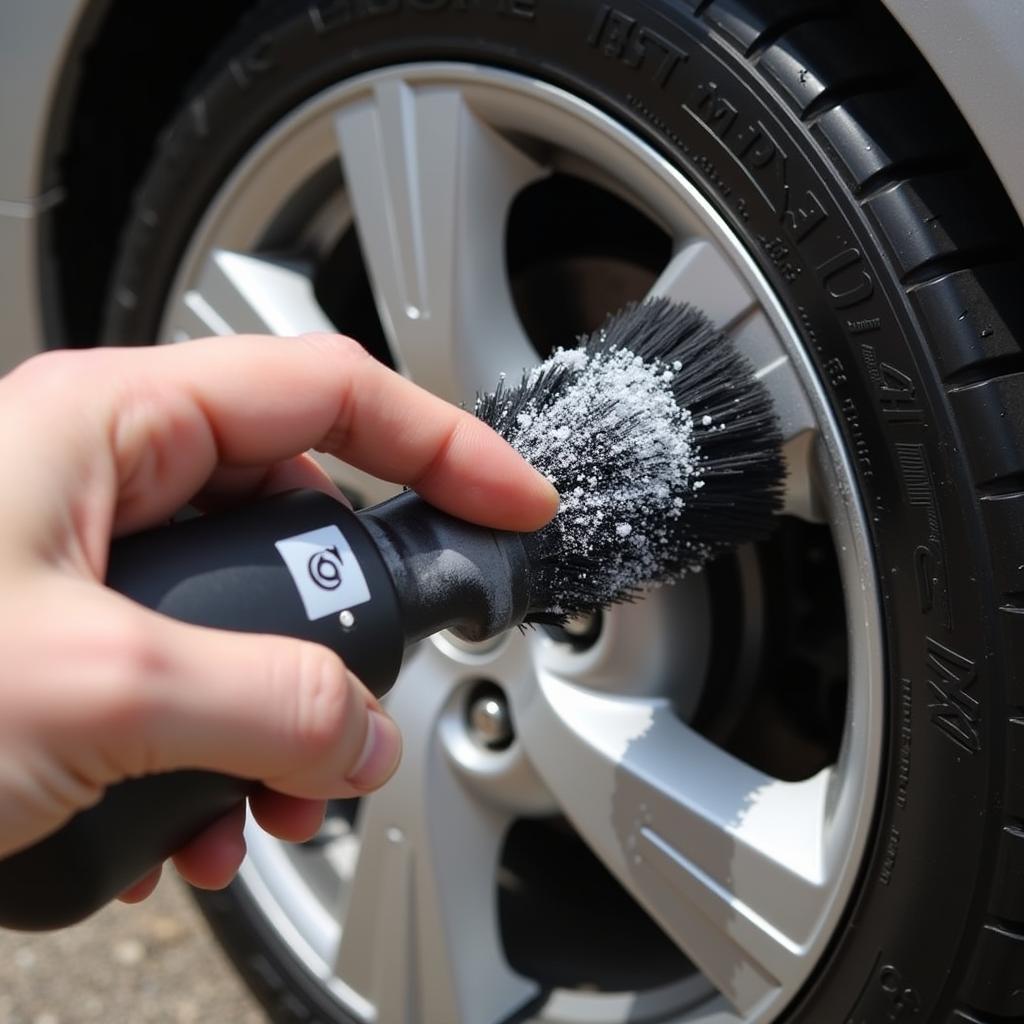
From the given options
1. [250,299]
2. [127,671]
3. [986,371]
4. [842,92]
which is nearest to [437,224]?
[250,299]

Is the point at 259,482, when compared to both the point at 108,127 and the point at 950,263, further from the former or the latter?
the point at 108,127

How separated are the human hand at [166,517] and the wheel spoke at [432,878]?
1.28 feet

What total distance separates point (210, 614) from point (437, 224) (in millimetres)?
508

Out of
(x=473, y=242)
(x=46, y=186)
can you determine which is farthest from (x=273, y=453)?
(x=46, y=186)

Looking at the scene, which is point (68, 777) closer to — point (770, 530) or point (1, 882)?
point (1, 882)

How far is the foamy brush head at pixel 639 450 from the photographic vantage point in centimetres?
81

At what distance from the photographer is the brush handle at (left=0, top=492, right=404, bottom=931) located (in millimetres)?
583

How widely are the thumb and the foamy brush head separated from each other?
23 cm

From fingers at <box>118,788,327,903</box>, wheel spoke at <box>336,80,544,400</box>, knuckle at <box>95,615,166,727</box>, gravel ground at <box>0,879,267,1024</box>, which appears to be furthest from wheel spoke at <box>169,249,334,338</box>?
gravel ground at <box>0,879,267,1024</box>

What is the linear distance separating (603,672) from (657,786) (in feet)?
0.38

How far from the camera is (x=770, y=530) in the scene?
893 millimetres

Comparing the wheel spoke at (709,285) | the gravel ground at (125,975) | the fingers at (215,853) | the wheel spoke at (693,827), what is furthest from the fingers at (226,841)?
the gravel ground at (125,975)

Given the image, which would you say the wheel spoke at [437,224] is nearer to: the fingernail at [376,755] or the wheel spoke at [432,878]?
the wheel spoke at [432,878]

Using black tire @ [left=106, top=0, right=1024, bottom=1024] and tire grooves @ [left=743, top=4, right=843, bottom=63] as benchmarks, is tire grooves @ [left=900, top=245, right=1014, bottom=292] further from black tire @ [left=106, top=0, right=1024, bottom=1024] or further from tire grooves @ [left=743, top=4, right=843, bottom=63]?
tire grooves @ [left=743, top=4, right=843, bottom=63]
